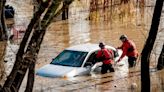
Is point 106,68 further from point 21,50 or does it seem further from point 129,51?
point 21,50

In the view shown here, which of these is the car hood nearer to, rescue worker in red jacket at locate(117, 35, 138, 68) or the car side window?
the car side window

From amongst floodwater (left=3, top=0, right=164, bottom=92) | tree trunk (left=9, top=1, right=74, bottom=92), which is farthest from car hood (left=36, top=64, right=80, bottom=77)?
tree trunk (left=9, top=1, right=74, bottom=92)

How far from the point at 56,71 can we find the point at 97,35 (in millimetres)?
12015

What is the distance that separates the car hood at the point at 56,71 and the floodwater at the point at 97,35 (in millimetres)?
167

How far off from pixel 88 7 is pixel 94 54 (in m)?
20.5

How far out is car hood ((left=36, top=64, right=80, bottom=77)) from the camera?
1689cm

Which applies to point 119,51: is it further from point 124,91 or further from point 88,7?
point 88,7

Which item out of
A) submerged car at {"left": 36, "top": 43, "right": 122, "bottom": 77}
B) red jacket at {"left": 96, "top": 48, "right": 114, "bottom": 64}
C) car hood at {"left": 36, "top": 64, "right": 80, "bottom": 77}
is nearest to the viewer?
car hood at {"left": 36, "top": 64, "right": 80, "bottom": 77}

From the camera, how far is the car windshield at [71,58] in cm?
1745

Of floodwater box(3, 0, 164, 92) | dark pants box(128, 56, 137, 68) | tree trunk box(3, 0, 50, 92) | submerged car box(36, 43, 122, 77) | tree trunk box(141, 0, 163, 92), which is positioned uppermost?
tree trunk box(3, 0, 50, 92)

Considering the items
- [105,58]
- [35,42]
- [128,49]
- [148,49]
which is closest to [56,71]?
[105,58]

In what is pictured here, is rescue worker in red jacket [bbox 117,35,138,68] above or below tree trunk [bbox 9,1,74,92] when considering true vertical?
below

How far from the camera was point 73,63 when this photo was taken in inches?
691

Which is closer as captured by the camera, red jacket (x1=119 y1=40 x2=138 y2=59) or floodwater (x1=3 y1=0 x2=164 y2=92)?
floodwater (x1=3 y1=0 x2=164 y2=92)
